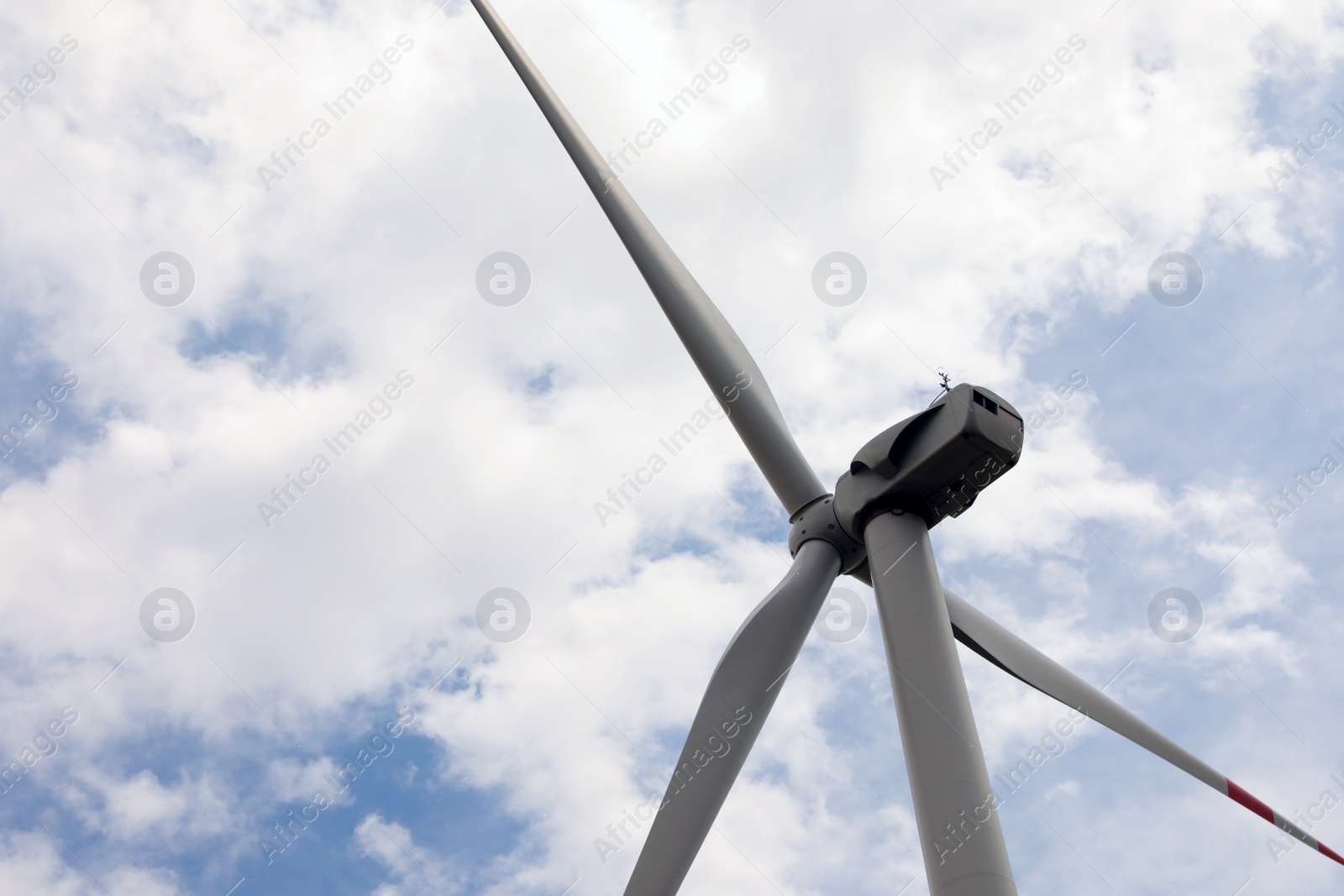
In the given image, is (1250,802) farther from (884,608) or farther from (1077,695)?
(884,608)

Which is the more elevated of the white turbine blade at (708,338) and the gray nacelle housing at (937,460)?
the white turbine blade at (708,338)

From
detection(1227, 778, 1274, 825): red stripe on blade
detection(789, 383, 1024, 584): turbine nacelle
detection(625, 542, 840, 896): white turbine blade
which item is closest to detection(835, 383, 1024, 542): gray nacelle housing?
detection(789, 383, 1024, 584): turbine nacelle

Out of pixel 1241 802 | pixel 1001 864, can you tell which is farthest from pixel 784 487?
pixel 1241 802

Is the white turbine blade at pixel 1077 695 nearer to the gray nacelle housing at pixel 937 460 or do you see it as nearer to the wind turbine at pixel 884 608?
the wind turbine at pixel 884 608

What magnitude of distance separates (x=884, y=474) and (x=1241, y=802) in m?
9.84

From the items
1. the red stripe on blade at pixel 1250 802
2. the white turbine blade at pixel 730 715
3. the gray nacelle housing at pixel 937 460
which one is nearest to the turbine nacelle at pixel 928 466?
the gray nacelle housing at pixel 937 460

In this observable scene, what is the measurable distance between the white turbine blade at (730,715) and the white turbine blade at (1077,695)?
10.6ft

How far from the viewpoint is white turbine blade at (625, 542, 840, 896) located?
1545cm

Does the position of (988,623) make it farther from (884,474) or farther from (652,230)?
(652,230)

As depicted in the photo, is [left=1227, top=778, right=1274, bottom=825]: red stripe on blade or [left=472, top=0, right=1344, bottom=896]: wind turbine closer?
[left=472, top=0, right=1344, bottom=896]: wind turbine

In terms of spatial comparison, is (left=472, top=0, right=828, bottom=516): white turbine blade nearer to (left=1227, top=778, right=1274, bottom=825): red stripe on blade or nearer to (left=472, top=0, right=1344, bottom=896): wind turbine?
(left=472, top=0, right=1344, bottom=896): wind turbine

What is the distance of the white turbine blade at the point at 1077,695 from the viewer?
20.0 m

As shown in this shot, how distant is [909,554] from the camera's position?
1722 cm

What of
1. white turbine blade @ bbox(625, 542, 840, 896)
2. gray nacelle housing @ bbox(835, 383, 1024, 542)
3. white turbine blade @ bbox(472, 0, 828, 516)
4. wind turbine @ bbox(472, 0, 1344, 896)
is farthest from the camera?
white turbine blade @ bbox(472, 0, 828, 516)
